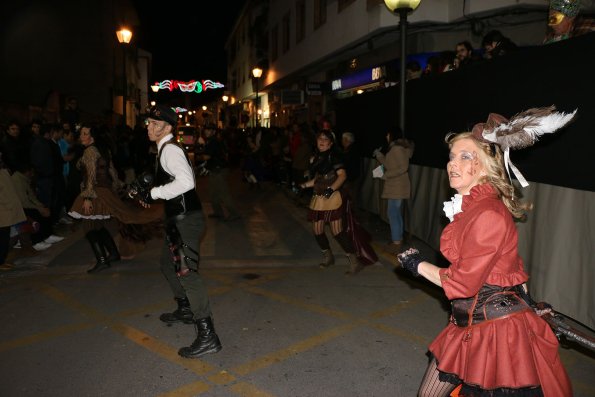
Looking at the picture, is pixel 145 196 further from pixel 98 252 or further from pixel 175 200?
pixel 98 252

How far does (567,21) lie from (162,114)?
4.59m

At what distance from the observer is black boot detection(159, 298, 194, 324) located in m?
5.02

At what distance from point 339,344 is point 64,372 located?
2319 mm

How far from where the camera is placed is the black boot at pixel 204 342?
14.1 ft

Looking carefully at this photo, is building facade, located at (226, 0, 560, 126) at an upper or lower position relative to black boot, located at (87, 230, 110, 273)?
upper

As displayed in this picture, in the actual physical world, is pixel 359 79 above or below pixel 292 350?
above

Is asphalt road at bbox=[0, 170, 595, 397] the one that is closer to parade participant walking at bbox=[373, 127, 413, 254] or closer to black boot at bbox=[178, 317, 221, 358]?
black boot at bbox=[178, 317, 221, 358]

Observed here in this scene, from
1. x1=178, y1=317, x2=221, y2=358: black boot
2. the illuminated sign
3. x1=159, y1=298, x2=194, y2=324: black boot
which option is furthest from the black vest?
the illuminated sign

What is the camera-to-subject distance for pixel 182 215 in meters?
4.36

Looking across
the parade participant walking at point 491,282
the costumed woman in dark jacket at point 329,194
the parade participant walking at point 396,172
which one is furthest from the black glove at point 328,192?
the parade participant walking at point 491,282

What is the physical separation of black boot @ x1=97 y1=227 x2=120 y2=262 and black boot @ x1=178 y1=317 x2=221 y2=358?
3121 mm

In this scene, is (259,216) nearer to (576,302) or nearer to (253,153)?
(253,153)

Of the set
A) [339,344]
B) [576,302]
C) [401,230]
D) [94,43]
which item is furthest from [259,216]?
[94,43]

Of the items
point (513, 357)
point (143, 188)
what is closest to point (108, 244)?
point (143, 188)
